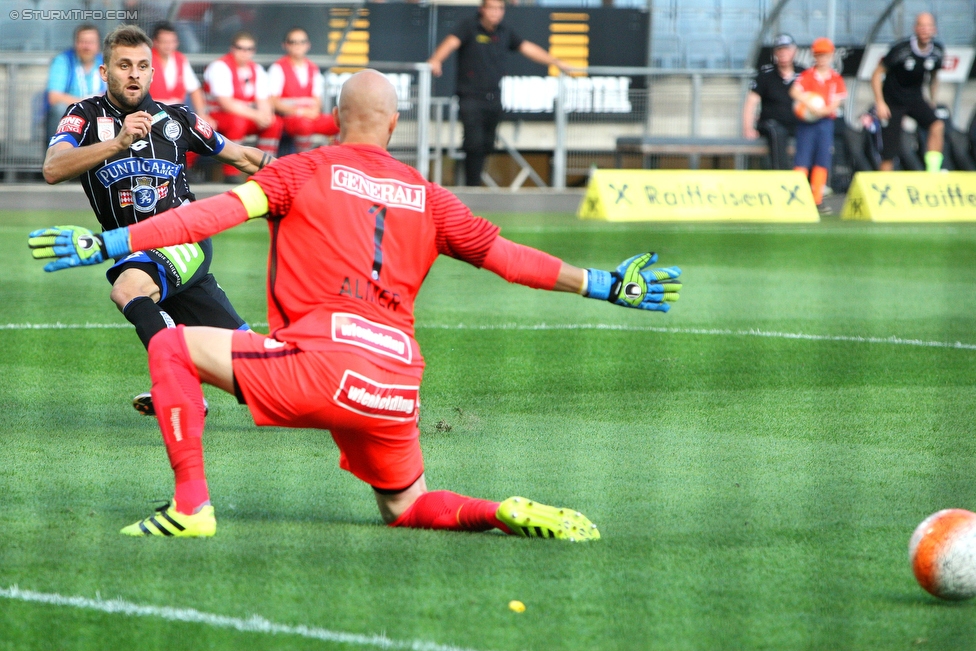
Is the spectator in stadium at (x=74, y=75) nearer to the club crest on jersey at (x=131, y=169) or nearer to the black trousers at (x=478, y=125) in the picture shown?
the black trousers at (x=478, y=125)

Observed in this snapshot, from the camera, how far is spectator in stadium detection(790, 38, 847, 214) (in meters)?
18.2

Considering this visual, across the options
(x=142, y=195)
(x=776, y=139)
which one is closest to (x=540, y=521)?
(x=142, y=195)

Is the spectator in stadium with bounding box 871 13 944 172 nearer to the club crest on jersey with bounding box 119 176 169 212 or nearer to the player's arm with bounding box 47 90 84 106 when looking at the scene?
the player's arm with bounding box 47 90 84 106

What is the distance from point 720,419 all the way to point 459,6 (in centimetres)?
1600

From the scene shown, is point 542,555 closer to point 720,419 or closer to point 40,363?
point 720,419

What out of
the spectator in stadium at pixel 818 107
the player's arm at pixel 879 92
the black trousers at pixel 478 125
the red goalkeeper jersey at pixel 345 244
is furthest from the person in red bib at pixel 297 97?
the red goalkeeper jersey at pixel 345 244

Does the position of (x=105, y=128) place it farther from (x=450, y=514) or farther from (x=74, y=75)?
(x=74, y=75)

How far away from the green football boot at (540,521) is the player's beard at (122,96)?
2.94 m

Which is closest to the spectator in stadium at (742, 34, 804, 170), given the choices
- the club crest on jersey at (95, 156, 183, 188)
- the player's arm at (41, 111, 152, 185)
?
the club crest on jersey at (95, 156, 183, 188)

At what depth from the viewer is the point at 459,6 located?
2178 cm

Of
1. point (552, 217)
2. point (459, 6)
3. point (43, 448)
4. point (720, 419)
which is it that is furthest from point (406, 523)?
point (459, 6)

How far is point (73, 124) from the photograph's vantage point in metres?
6.38

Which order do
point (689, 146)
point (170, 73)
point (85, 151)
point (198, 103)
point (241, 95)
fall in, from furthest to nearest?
1. point (689, 146)
2. point (241, 95)
3. point (198, 103)
4. point (170, 73)
5. point (85, 151)

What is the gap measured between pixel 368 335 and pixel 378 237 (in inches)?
11.9
